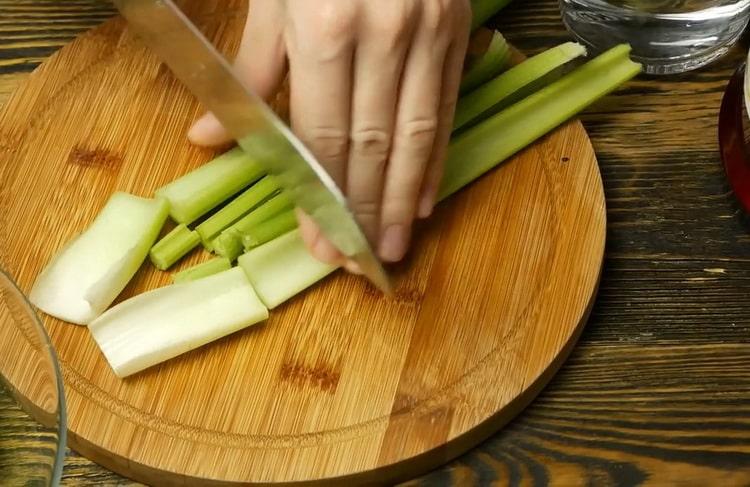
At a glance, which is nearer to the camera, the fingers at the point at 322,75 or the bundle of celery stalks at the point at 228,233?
the fingers at the point at 322,75

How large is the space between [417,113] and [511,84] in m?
0.29

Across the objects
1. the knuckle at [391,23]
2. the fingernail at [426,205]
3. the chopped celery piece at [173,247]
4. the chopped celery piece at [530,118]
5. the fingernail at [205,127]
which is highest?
the knuckle at [391,23]

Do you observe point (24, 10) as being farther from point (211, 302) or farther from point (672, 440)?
point (672, 440)

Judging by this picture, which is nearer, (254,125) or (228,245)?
(254,125)

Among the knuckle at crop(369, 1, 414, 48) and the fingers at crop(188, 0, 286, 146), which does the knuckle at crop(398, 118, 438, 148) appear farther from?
the fingers at crop(188, 0, 286, 146)

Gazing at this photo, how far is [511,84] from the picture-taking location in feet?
4.82

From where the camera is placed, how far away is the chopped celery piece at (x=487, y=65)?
1.48 m

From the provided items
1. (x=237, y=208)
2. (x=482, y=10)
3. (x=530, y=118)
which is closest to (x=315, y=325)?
(x=237, y=208)

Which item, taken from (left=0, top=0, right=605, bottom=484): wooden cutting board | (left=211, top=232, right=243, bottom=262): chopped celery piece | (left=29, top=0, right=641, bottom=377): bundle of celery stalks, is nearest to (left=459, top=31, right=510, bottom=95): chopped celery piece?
(left=29, top=0, right=641, bottom=377): bundle of celery stalks

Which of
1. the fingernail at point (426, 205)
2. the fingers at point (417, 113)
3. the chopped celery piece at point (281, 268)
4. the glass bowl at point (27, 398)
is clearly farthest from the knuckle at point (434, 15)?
the glass bowl at point (27, 398)

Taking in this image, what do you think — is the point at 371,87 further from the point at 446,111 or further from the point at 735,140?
the point at 735,140

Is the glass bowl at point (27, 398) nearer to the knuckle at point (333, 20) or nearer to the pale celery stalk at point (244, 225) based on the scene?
the pale celery stalk at point (244, 225)

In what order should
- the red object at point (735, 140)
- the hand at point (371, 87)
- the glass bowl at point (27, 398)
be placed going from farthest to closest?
the red object at point (735, 140), the hand at point (371, 87), the glass bowl at point (27, 398)

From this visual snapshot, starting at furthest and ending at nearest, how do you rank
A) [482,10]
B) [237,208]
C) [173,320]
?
[482,10] → [237,208] → [173,320]
